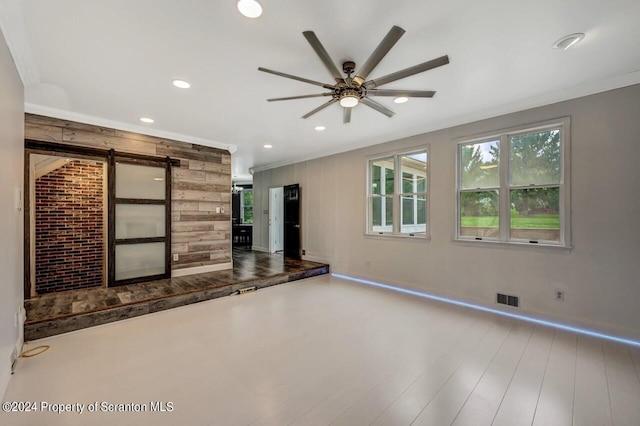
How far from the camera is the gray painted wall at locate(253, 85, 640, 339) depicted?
2.82 metres

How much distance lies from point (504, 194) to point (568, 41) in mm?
1945

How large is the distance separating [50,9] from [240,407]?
309cm

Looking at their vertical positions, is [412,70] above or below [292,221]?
above

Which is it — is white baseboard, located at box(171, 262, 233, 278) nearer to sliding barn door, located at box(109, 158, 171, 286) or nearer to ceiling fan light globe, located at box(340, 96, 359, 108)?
sliding barn door, located at box(109, 158, 171, 286)

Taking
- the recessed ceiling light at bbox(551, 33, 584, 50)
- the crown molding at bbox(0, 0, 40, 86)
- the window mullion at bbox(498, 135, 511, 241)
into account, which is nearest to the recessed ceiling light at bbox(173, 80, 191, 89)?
the crown molding at bbox(0, 0, 40, 86)

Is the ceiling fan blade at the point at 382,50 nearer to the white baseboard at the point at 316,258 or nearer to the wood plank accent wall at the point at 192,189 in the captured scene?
the wood plank accent wall at the point at 192,189

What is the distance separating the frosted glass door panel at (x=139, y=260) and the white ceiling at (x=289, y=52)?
80.8 inches

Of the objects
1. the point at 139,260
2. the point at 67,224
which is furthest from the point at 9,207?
the point at 67,224

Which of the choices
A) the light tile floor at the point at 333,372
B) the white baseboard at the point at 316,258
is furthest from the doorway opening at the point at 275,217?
the light tile floor at the point at 333,372

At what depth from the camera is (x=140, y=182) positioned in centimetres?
441

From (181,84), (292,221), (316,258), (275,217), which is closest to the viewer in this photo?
(181,84)

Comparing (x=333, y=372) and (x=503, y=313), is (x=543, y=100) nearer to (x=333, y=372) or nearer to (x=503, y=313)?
(x=503, y=313)

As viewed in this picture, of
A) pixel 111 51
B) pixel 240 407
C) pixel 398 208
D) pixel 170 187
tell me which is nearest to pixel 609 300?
pixel 398 208

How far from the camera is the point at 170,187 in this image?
471 cm
